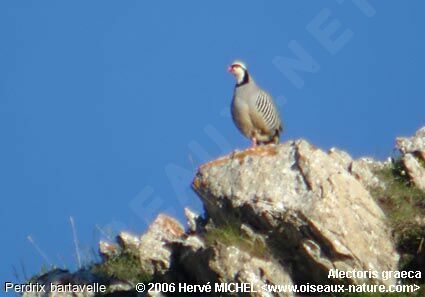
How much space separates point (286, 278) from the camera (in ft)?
47.5

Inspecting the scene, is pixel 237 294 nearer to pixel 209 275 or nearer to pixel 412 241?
pixel 209 275

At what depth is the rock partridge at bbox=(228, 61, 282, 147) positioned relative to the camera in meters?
19.8

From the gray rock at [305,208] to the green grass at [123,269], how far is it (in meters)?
1.54

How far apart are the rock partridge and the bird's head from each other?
0.9 inches

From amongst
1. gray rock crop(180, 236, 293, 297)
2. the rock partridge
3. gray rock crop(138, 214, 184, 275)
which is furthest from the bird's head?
gray rock crop(180, 236, 293, 297)

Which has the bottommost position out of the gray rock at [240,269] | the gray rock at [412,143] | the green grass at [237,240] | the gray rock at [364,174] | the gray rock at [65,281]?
the gray rock at [240,269]

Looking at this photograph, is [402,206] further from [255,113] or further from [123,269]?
[255,113]

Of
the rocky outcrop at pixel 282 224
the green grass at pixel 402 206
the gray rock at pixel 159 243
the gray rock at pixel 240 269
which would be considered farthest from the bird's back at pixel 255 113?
the gray rock at pixel 240 269

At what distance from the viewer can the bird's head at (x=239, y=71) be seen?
20344 mm

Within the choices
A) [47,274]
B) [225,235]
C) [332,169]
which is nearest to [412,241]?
[332,169]

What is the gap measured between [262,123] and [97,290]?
4747 mm

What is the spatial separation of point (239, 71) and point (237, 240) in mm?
6108

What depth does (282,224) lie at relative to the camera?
48.1 feet

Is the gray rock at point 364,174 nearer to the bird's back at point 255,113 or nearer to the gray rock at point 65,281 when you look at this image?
the gray rock at point 65,281
